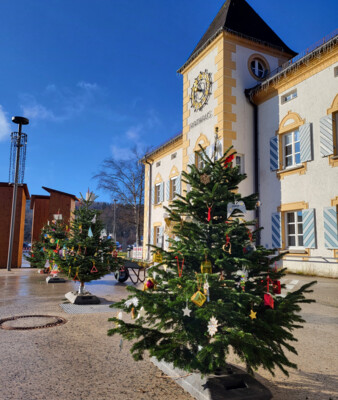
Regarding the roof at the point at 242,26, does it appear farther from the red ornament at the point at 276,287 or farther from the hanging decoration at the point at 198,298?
the hanging decoration at the point at 198,298

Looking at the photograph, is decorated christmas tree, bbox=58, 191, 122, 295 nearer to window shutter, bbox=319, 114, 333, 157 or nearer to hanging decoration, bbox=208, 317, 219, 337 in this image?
hanging decoration, bbox=208, 317, 219, 337

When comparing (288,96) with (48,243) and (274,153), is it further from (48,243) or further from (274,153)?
(48,243)

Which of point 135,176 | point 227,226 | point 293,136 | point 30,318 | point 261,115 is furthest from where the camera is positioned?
point 135,176

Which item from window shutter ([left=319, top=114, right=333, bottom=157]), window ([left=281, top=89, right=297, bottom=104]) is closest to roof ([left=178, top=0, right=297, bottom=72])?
window ([left=281, top=89, right=297, bottom=104])

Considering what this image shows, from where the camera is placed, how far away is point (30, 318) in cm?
649

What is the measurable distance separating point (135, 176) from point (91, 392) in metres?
33.8

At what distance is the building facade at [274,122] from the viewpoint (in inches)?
505

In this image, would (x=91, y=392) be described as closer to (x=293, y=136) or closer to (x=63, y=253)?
(x=63, y=253)

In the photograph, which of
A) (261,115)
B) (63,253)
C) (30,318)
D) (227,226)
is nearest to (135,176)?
(261,115)

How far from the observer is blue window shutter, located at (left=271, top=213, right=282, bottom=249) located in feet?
47.4

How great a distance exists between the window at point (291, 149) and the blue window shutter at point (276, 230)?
2211 millimetres

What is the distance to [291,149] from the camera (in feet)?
48.5

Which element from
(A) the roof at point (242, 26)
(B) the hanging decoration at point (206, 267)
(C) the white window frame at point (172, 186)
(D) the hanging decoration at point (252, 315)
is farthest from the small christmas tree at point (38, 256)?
(D) the hanging decoration at point (252, 315)

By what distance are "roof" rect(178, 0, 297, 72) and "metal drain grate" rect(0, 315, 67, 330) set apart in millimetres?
15100
